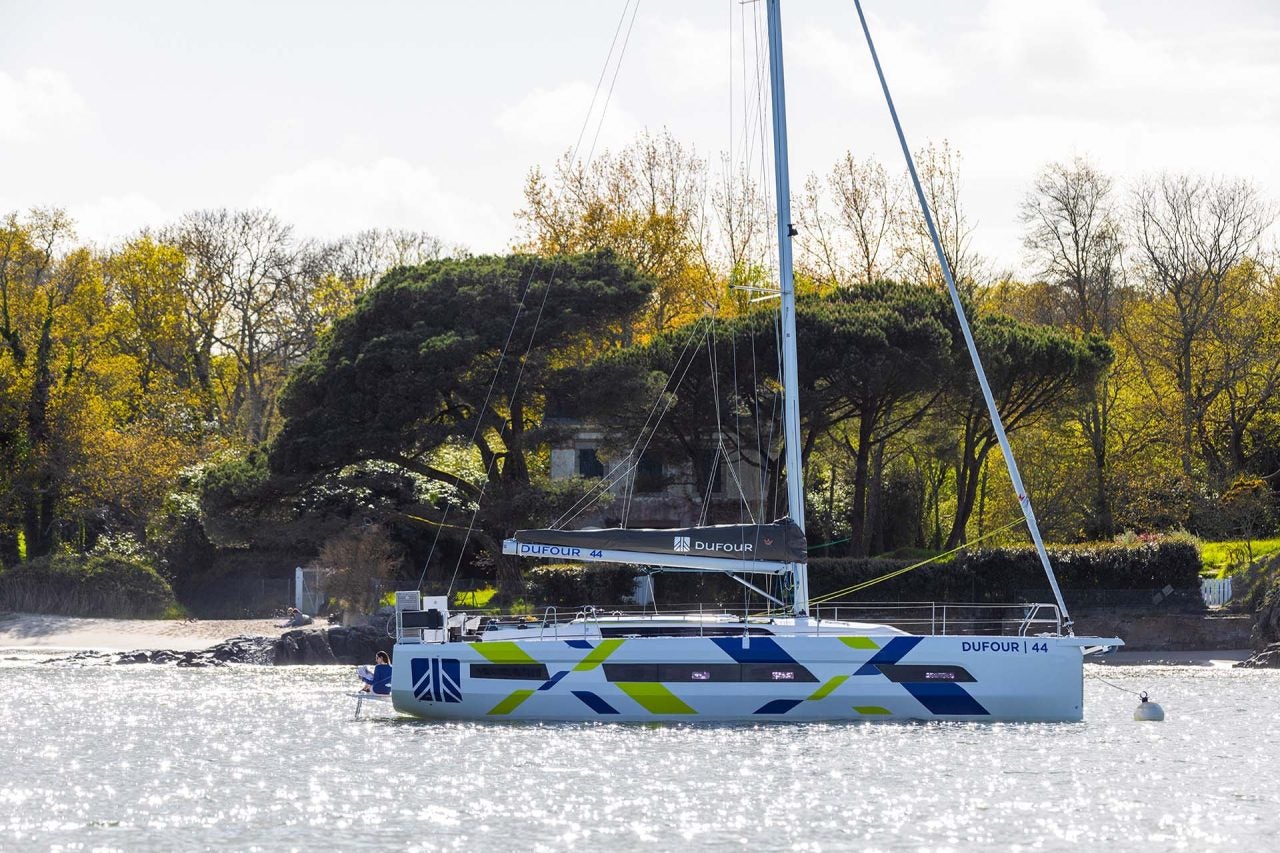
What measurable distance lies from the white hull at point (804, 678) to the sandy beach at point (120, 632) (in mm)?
18014

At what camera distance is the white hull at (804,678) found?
25.8 metres

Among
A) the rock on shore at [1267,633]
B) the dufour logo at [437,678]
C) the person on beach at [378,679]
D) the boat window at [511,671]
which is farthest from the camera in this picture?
the rock on shore at [1267,633]

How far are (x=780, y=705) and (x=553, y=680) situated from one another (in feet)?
12.3

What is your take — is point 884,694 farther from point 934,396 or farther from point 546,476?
point 546,476

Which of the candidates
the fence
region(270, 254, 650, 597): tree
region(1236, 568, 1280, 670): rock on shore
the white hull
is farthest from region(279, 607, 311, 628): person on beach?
the fence

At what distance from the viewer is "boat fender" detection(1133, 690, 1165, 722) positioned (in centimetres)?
2708

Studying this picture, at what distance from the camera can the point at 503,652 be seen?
87.1 ft

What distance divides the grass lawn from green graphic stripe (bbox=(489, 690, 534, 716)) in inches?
1011

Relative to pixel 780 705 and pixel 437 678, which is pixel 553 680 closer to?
pixel 437 678

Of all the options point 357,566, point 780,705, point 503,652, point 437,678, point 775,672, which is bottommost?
point 780,705

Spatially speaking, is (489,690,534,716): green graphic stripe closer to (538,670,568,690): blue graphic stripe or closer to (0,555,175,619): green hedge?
(538,670,568,690): blue graphic stripe

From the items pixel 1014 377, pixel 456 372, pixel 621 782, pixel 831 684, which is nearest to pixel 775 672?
pixel 831 684

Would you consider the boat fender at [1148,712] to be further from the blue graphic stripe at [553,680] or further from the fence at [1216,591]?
the fence at [1216,591]

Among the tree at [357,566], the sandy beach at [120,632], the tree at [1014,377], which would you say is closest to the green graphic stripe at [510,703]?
the sandy beach at [120,632]
